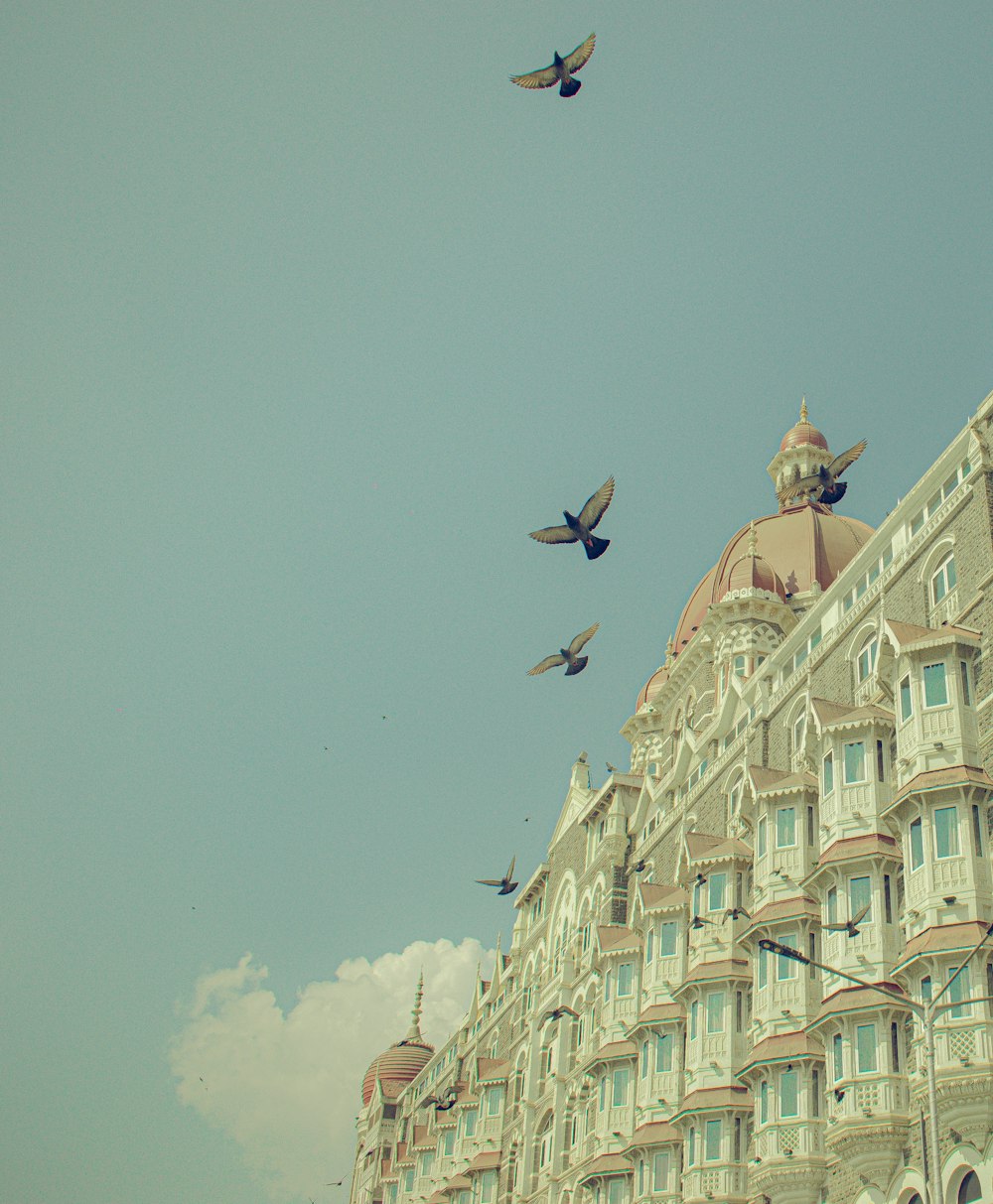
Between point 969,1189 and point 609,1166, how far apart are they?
15.7 metres

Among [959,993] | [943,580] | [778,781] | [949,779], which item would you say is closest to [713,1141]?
[778,781]

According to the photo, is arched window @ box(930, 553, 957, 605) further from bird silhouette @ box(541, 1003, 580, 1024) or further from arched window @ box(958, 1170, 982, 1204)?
bird silhouette @ box(541, 1003, 580, 1024)

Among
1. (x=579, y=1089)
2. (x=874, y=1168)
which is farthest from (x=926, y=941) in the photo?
(x=579, y=1089)

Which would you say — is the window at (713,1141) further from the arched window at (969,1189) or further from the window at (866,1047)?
the arched window at (969,1189)

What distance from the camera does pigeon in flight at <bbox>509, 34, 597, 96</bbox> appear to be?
24.7 m

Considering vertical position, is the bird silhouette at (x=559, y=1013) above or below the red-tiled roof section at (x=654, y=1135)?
above

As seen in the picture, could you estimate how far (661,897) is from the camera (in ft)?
132

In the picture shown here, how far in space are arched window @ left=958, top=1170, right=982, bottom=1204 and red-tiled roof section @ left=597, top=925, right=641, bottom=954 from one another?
17.1m

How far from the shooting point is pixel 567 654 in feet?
102

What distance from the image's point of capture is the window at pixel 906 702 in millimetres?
29719

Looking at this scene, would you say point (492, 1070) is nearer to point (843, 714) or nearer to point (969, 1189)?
point (843, 714)

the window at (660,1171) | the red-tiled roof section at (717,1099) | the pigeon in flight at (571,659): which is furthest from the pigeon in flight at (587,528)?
the window at (660,1171)

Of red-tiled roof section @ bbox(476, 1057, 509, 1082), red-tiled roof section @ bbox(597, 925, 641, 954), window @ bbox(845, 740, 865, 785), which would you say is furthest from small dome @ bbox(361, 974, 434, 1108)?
window @ bbox(845, 740, 865, 785)

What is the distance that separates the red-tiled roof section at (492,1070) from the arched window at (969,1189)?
32.8 m
